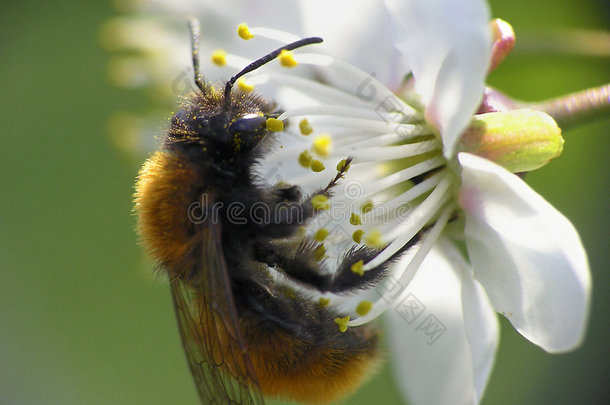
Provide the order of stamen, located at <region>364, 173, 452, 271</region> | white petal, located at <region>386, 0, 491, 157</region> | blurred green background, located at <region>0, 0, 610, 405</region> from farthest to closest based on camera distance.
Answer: blurred green background, located at <region>0, 0, 610, 405</region> < stamen, located at <region>364, 173, 452, 271</region> < white petal, located at <region>386, 0, 491, 157</region>

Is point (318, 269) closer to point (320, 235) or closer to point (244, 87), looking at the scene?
point (320, 235)

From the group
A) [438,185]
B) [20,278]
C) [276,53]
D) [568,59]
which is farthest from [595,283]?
[20,278]

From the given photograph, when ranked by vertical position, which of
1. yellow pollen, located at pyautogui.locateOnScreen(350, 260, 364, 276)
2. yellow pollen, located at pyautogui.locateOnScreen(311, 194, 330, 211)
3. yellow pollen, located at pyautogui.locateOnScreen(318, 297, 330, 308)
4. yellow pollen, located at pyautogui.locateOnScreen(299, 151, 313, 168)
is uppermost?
yellow pollen, located at pyautogui.locateOnScreen(299, 151, 313, 168)

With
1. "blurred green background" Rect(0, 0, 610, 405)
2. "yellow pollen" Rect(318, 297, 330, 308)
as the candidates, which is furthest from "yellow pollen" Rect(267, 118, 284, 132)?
"blurred green background" Rect(0, 0, 610, 405)

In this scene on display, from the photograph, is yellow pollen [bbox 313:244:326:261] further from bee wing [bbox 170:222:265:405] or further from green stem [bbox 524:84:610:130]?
green stem [bbox 524:84:610:130]

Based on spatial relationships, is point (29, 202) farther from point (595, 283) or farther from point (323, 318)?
point (595, 283)

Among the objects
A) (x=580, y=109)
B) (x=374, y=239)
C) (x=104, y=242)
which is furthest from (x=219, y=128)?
(x=104, y=242)
